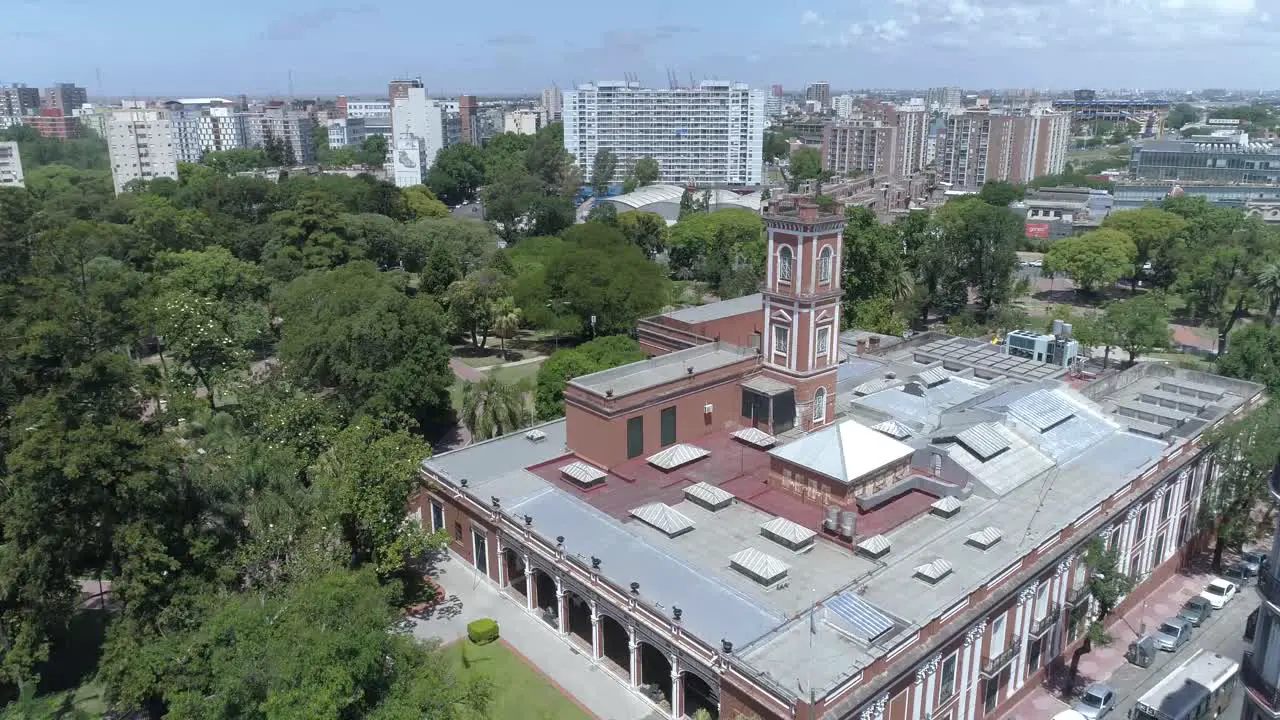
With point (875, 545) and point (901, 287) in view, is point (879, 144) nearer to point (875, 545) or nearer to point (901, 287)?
point (901, 287)

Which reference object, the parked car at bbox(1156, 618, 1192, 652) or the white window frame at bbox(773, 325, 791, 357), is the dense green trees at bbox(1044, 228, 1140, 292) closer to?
the white window frame at bbox(773, 325, 791, 357)

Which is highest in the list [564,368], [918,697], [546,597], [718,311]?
[718,311]

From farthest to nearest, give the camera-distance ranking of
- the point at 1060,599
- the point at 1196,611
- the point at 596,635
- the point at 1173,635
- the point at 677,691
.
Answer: the point at 1196,611
the point at 1173,635
the point at 1060,599
the point at 596,635
the point at 677,691

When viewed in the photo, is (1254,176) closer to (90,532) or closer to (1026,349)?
(1026,349)

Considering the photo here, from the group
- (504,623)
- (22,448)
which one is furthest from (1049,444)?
(22,448)

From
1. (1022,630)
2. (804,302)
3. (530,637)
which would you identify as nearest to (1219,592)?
(1022,630)

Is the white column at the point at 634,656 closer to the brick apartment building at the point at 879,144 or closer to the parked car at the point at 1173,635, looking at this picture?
the parked car at the point at 1173,635
